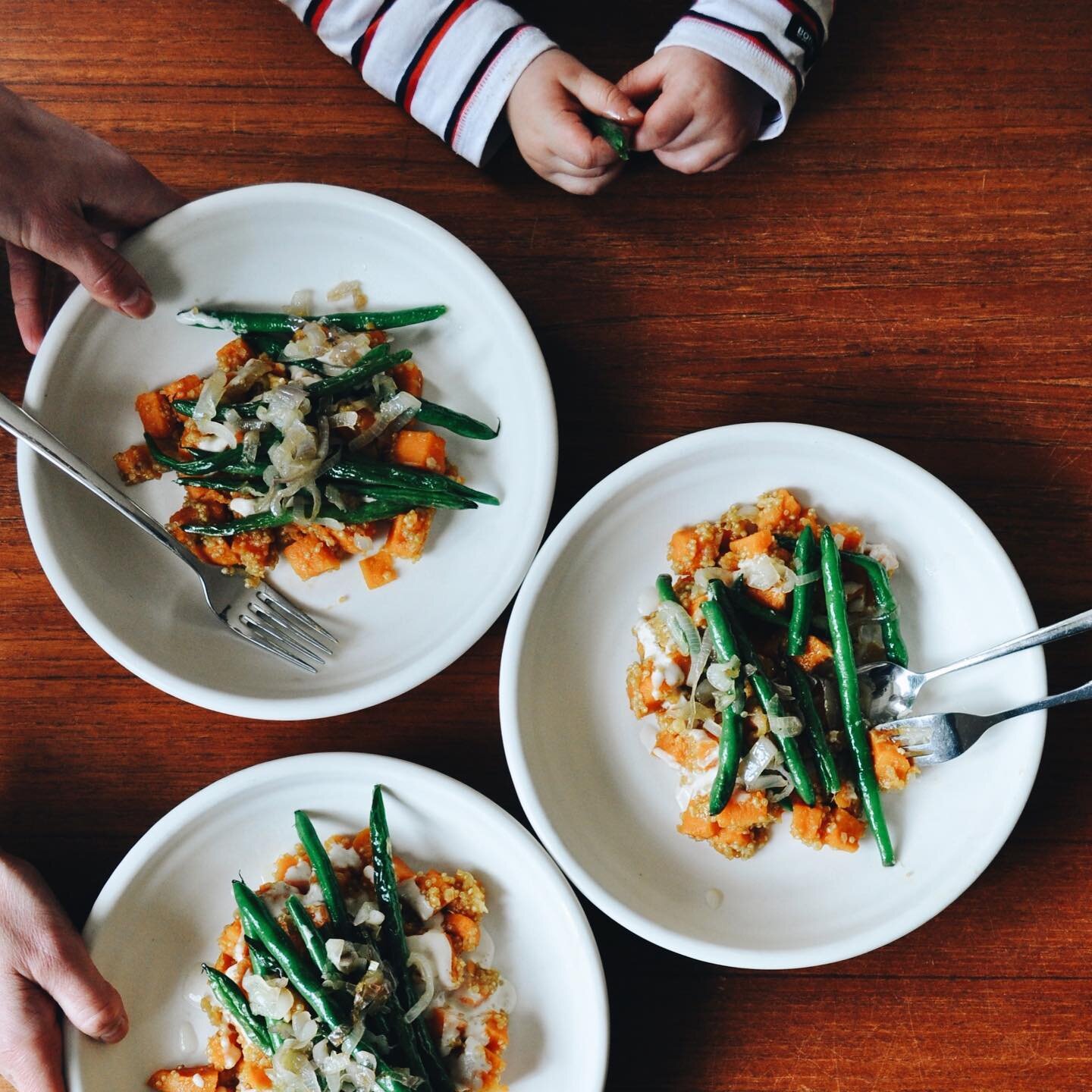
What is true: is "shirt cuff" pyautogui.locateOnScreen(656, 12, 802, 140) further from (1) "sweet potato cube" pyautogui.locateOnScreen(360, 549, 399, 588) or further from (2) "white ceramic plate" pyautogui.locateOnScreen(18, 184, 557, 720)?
(1) "sweet potato cube" pyautogui.locateOnScreen(360, 549, 399, 588)

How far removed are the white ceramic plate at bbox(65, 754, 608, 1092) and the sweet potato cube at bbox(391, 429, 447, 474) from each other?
1.97 ft

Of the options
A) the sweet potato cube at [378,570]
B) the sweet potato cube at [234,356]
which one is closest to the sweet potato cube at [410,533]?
the sweet potato cube at [378,570]

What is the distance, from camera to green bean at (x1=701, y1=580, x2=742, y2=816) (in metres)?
1.73

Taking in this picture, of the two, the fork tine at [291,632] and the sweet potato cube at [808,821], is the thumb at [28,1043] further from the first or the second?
the sweet potato cube at [808,821]

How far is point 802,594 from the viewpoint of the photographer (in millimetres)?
1767

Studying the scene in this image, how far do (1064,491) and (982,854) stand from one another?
803mm

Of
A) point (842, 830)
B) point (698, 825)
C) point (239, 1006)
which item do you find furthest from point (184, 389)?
point (842, 830)

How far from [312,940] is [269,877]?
194 millimetres

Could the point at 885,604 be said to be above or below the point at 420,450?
below

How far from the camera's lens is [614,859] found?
5.99ft

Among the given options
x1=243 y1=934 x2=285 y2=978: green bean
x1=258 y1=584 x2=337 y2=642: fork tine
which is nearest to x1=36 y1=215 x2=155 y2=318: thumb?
x1=258 y1=584 x2=337 y2=642: fork tine

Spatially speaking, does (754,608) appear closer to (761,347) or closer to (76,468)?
(761,347)

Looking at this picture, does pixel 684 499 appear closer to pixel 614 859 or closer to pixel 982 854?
pixel 614 859

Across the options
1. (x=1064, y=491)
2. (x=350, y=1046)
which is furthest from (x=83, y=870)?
(x=1064, y=491)
